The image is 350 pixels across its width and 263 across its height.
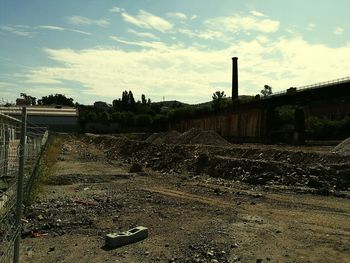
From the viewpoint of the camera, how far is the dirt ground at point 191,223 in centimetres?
783

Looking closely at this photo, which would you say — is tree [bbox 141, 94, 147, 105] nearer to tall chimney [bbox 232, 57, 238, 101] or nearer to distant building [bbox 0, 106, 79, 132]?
distant building [bbox 0, 106, 79, 132]

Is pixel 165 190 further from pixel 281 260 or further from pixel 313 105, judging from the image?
pixel 313 105

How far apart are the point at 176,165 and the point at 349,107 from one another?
181 feet

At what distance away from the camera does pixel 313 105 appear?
82438 mm

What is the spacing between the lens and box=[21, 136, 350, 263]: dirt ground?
7.83 meters

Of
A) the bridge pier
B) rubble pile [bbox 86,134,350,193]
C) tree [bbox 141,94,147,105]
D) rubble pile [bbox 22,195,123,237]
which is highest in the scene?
tree [bbox 141,94,147,105]

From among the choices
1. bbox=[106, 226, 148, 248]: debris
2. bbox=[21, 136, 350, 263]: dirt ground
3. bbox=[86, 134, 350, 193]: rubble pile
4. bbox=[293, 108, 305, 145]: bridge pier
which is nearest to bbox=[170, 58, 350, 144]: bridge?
bbox=[293, 108, 305, 145]: bridge pier

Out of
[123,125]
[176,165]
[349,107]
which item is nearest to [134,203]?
[176,165]

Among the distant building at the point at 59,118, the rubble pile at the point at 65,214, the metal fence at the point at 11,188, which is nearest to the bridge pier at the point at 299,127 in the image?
the rubble pile at the point at 65,214

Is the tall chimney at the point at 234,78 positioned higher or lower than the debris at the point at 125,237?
higher

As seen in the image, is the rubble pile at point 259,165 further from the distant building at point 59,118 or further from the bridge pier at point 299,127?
the distant building at point 59,118

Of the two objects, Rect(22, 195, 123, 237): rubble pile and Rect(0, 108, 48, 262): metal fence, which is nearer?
Rect(0, 108, 48, 262): metal fence

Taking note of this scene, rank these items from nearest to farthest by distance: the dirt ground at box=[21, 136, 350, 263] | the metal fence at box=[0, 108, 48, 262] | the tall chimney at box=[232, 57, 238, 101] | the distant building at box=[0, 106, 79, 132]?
1. the metal fence at box=[0, 108, 48, 262]
2. the dirt ground at box=[21, 136, 350, 263]
3. the tall chimney at box=[232, 57, 238, 101]
4. the distant building at box=[0, 106, 79, 132]

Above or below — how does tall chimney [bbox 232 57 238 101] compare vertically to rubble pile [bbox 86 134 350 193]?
above
